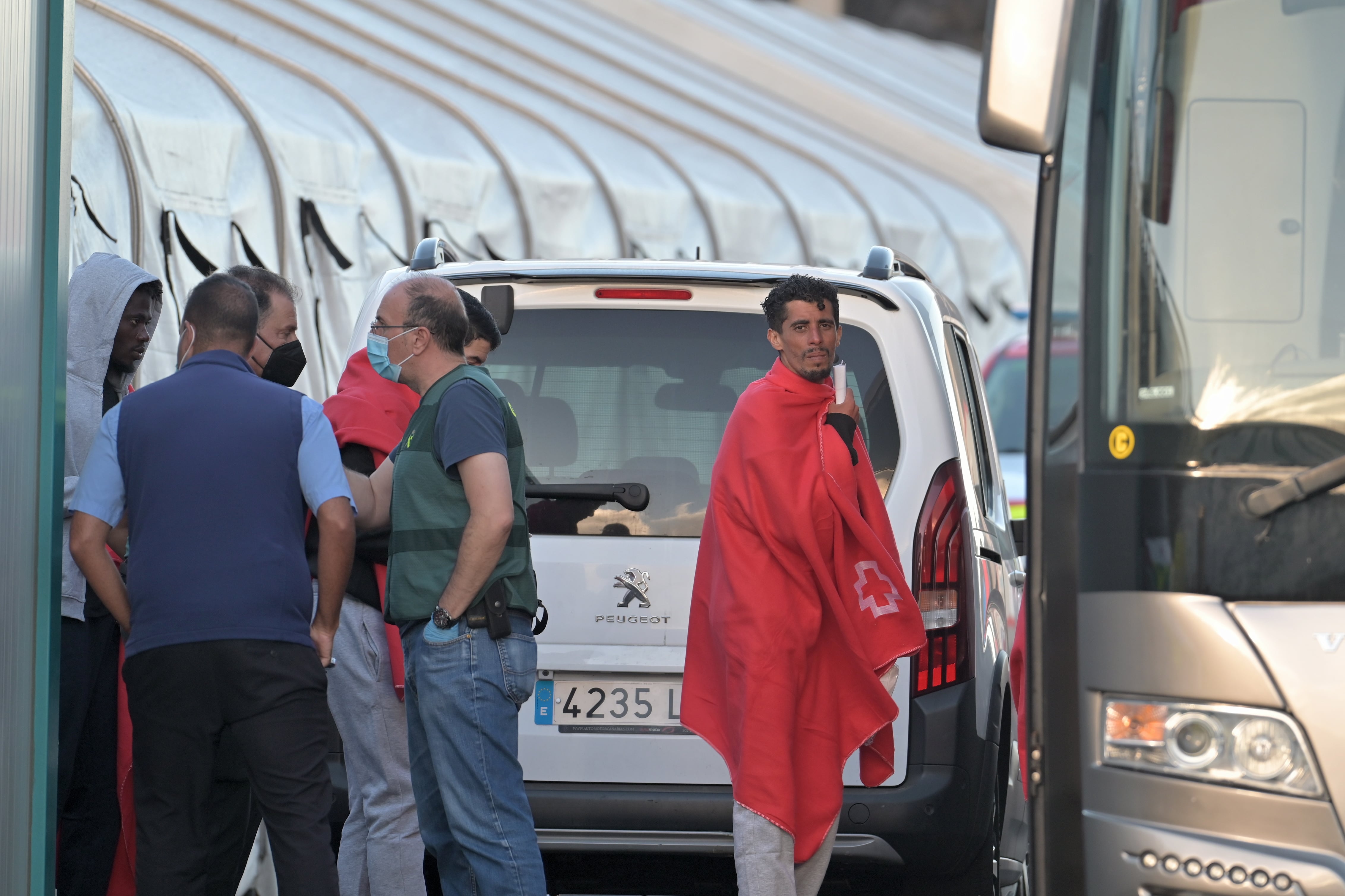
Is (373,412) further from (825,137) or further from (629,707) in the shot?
(825,137)

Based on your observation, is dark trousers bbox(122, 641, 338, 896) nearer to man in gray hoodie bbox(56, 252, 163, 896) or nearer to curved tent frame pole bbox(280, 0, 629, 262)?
man in gray hoodie bbox(56, 252, 163, 896)

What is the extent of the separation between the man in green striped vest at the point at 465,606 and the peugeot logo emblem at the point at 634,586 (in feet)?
1.09

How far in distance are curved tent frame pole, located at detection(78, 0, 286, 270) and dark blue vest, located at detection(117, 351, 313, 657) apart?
8.74 metres

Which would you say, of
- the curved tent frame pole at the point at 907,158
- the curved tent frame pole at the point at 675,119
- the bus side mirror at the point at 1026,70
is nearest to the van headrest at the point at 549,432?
the bus side mirror at the point at 1026,70

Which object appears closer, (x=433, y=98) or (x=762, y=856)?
(x=762, y=856)

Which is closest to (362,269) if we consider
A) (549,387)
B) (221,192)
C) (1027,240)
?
(221,192)

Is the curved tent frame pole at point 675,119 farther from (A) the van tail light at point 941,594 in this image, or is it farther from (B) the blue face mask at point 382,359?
(A) the van tail light at point 941,594

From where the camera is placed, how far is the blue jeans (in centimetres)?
435

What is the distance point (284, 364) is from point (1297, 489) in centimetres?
295

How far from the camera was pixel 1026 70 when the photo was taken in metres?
3.38

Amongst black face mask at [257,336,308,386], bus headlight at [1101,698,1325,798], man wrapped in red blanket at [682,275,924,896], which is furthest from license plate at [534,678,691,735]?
bus headlight at [1101,698,1325,798]

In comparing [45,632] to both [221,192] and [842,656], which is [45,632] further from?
[221,192]

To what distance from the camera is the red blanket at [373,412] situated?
483 centimetres

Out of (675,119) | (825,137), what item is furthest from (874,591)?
(825,137)
